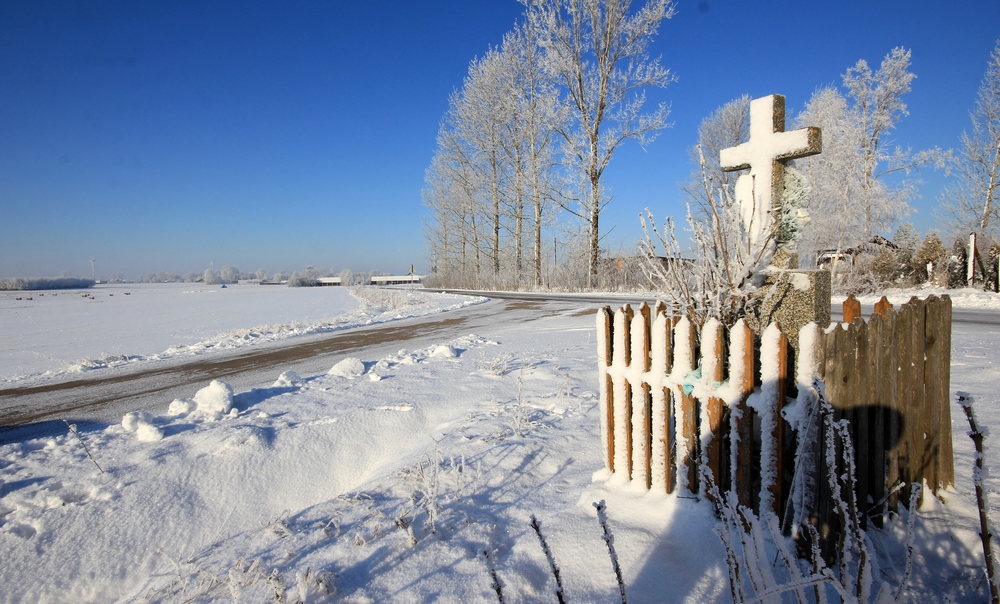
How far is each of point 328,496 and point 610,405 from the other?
2.03 m

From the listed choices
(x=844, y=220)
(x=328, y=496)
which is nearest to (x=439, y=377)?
(x=328, y=496)

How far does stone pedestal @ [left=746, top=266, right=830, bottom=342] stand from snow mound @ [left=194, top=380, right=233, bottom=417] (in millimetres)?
4407

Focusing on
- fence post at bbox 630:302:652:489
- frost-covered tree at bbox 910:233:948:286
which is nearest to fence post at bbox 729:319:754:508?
fence post at bbox 630:302:652:489

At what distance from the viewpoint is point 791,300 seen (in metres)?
2.41

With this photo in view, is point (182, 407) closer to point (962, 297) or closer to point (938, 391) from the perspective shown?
point (938, 391)

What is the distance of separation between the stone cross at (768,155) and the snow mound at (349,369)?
451 centimetres

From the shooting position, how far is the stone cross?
8.63 feet

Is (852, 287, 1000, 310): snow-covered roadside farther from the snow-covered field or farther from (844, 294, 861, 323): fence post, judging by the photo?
(844, 294, 861, 323): fence post

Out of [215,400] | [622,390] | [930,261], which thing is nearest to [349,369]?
[215,400]

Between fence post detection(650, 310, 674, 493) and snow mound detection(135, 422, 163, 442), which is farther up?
fence post detection(650, 310, 674, 493)

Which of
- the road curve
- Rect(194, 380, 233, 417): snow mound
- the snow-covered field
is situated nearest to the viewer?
the snow-covered field

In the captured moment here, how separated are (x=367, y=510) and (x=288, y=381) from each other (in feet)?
10.2

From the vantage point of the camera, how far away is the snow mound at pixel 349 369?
18.0 ft

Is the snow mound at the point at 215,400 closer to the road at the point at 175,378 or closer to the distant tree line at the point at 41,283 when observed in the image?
the road at the point at 175,378
